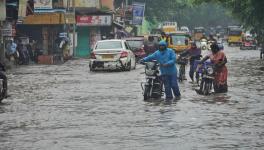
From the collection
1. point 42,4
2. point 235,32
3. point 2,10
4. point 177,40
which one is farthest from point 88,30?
point 235,32

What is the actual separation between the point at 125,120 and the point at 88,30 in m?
43.6

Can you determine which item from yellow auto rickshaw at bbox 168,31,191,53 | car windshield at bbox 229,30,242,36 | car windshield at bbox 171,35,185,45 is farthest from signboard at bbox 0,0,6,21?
car windshield at bbox 229,30,242,36

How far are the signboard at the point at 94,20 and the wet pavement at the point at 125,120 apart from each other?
107 feet

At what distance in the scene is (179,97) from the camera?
1795 centimetres

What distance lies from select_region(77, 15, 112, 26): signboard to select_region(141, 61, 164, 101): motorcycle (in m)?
37.1

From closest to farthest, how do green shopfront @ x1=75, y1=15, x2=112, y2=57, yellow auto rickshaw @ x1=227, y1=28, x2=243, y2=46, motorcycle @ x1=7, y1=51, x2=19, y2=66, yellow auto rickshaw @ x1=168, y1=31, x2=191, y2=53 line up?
motorcycle @ x1=7, y1=51, x2=19, y2=66
yellow auto rickshaw @ x1=168, y1=31, x2=191, y2=53
green shopfront @ x1=75, y1=15, x2=112, y2=57
yellow auto rickshaw @ x1=227, y1=28, x2=243, y2=46

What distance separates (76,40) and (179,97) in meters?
37.7

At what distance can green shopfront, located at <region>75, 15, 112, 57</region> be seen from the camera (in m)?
54.5

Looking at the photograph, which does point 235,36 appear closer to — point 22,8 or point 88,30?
point 88,30

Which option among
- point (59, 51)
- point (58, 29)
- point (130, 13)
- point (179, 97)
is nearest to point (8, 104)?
point (179, 97)

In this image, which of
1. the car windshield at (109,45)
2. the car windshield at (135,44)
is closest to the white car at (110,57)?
the car windshield at (109,45)

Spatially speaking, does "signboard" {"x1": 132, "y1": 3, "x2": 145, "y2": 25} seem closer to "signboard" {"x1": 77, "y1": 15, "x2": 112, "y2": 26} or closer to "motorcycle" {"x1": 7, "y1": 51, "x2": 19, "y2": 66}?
"signboard" {"x1": 77, "y1": 15, "x2": 112, "y2": 26}

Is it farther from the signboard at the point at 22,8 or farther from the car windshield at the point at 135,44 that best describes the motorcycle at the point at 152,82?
the signboard at the point at 22,8

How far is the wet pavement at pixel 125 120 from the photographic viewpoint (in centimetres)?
1034
